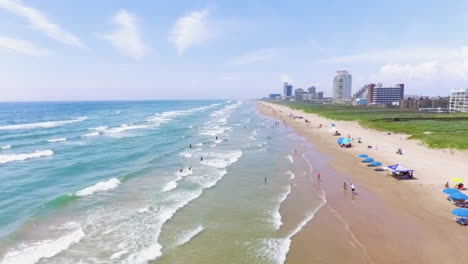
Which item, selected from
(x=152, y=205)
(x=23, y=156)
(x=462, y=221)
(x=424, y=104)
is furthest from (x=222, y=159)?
(x=424, y=104)

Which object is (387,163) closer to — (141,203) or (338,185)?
(338,185)

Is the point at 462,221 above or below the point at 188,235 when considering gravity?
above

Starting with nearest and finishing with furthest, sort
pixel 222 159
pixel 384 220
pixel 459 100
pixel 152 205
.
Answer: pixel 384 220
pixel 152 205
pixel 222 159
pixel 459 100

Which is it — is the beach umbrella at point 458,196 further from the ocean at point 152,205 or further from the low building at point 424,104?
the low building at point 424,104

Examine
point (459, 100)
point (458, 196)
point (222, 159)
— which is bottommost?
point (222, 159)

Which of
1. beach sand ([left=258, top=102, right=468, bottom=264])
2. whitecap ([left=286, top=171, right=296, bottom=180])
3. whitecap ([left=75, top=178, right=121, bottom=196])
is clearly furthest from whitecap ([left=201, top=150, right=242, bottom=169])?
whitecap ([left=75, top=178, right=121, bottom=196])

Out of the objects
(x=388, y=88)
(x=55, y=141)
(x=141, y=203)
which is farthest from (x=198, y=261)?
(x=388, y=88)

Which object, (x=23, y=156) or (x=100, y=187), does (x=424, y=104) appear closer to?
(x=100, y=187)

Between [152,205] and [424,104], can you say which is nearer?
[152,205]
